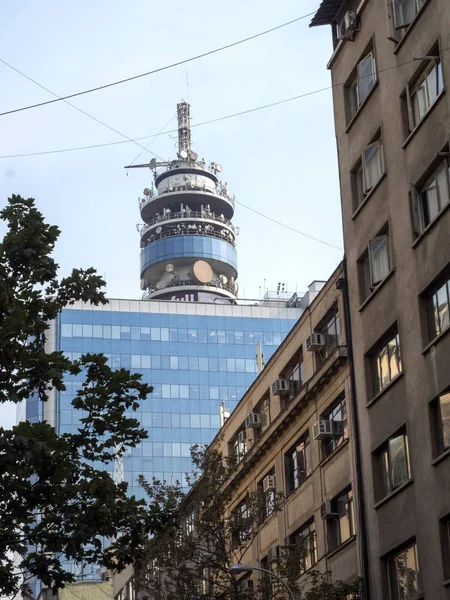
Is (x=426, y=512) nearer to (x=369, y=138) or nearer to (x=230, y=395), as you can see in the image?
(x=369, y=138)

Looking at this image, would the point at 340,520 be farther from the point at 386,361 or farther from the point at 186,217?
the point at 186,217

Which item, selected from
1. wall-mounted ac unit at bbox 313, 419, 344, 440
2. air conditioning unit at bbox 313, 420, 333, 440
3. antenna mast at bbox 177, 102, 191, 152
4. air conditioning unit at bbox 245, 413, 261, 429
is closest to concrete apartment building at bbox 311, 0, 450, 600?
wall-mounted ac unit at bbox 313, 419, 344, 440

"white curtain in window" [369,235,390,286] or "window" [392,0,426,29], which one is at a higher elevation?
"window" [392,0,426,29]

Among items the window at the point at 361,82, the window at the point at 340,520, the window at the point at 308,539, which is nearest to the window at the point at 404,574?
the window at the point at 340,520

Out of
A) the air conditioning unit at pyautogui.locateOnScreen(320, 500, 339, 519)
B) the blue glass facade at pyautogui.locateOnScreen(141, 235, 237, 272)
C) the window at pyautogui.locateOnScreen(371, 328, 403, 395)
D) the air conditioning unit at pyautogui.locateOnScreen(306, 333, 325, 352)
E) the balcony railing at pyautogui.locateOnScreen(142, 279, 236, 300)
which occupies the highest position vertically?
the blue glass facade at pyautogui.locateOnScreen(141, 235, 237, 272)

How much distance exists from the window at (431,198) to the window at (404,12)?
510 centimetres

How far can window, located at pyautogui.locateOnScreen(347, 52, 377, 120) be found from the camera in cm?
3750

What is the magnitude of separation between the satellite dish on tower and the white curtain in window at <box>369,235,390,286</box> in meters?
129

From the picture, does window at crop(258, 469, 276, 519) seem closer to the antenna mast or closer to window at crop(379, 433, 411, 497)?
window at crop(379, 433, 411, 497)

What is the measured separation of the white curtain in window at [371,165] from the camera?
36.4m

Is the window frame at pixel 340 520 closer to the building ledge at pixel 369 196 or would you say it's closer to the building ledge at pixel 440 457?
the building ledge at pixel 440 457

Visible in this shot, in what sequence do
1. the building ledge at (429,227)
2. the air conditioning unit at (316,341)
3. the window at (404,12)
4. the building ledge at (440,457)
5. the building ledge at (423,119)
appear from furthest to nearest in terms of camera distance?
1. the air conditioning unit at (316,341)
2. the window at (404,12)
3. the building ledge at (423,119)
4. the building ledge at (429,227)
5. the building ledge at (440,457)

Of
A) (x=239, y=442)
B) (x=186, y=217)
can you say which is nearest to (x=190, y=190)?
(x=186, y=217)

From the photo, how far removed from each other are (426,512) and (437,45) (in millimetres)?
12398
